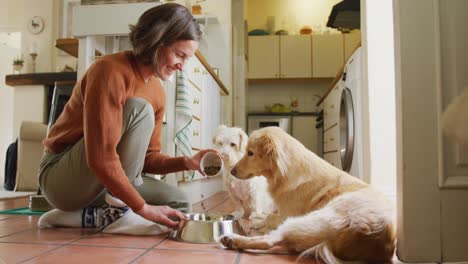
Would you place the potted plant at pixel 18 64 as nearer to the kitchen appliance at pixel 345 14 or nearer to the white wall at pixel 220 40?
the white wall at pixel 220 40

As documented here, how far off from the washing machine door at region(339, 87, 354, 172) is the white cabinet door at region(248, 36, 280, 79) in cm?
350

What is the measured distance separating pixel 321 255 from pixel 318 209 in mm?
294

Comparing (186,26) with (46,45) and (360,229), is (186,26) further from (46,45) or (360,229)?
(46,45)

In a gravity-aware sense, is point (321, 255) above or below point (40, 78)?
below

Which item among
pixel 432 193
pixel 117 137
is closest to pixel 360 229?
pixel 432 193

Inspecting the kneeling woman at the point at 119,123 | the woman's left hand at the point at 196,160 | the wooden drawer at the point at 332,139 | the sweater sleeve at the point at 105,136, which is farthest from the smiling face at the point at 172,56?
the wooden drawer at the point at 332,139

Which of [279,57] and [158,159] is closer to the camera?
[158,159]

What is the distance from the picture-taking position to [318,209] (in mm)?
1494

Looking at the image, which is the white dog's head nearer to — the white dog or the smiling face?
the white dog

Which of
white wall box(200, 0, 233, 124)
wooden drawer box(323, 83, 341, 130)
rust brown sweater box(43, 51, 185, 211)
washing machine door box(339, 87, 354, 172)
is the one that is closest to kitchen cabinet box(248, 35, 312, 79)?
white wall box(200, 0, 233, 124)

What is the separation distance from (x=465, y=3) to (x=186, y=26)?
103cm

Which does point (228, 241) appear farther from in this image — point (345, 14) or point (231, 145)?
point (345, 14)

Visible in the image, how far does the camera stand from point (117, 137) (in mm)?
1445

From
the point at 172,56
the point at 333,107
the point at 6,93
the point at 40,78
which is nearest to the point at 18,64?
the point at 6,93
